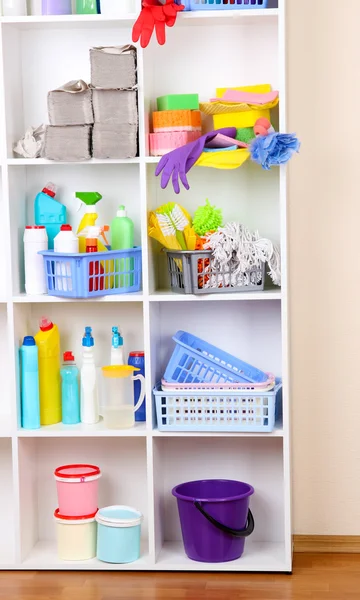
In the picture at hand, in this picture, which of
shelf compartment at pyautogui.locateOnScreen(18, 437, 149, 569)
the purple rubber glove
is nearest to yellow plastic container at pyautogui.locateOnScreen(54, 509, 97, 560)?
shelf compartment at pyautogui.locateOnScreen(18, 437, 149, 569)

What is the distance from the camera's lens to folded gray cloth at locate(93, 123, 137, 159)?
2.71m

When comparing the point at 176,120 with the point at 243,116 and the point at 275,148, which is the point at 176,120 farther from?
the point at 275,148

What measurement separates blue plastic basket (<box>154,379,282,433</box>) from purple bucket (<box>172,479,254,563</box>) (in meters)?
0.21

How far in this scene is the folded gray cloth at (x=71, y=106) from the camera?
274 centimetres

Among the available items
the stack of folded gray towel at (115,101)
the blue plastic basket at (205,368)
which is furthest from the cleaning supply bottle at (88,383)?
the stack of folded gray towel at (115,101)

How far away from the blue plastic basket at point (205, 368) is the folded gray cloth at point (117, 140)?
574 mm

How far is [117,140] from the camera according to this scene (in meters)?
2.71

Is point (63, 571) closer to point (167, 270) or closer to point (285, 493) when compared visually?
point (285, 493)

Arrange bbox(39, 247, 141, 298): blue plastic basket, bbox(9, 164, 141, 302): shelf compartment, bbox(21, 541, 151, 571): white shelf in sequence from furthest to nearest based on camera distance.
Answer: bbox(9, 164, 141, 302): shelf compartment
bbox(21, 541, 151, 571): white shelf
bbox(39, 247, 141, 298): blue plastic basket

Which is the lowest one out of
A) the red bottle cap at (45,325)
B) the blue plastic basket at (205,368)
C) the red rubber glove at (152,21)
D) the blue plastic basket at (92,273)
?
the blue plastic basket at (205,368)

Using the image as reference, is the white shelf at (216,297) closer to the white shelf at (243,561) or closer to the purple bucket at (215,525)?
the purple bucket at (215,525)

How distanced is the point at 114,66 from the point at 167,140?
261 millimetres

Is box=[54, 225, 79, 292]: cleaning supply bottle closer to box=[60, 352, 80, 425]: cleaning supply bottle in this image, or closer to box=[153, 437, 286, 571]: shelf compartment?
box=[60, 352, 80, 425]: cleaning supply bottle

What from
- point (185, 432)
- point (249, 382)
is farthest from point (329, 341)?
point (185, 432)
